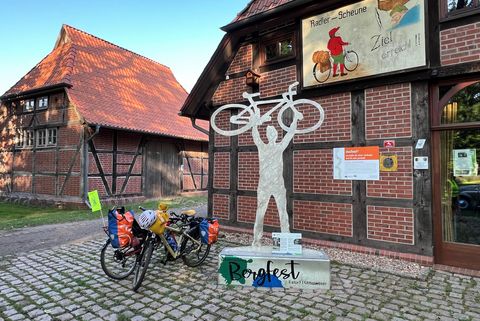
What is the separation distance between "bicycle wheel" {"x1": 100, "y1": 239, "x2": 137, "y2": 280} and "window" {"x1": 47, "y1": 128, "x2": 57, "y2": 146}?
8.44 m

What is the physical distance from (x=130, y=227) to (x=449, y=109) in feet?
16.2

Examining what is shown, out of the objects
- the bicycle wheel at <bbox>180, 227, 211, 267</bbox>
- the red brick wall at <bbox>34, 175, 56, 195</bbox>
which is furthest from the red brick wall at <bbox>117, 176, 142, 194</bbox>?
the bicycle wheel at <bbox>180, 227, 211, 267</bbox>

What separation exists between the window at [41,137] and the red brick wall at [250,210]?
907 centimetres

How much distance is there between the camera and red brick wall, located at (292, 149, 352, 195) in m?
5.46

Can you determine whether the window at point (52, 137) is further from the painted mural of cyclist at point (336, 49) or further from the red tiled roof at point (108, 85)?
the painted mural of cyclist at point (336, 49)

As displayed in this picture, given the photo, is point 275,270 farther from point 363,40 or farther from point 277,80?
point 363,40

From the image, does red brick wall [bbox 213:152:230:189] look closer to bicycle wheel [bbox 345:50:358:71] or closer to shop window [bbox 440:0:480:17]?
bicycle wheel [bbox 345:50:358:71]

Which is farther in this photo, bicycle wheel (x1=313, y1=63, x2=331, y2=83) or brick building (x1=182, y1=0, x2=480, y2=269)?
bicycle wheel (x1=313, y1=63, x2=331, y2=83)

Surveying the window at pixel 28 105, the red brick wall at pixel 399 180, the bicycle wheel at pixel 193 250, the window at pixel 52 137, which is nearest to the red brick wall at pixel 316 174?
the red brick wall at pixel 399 180

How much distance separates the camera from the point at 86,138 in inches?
411

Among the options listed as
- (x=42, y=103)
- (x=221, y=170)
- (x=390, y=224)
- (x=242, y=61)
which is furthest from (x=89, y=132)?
(x=390, y=224)

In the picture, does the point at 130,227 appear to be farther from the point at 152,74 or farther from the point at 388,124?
the point at 152,74

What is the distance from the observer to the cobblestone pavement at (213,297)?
317 centimetres

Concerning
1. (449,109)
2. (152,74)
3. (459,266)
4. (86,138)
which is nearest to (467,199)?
(459,266)
